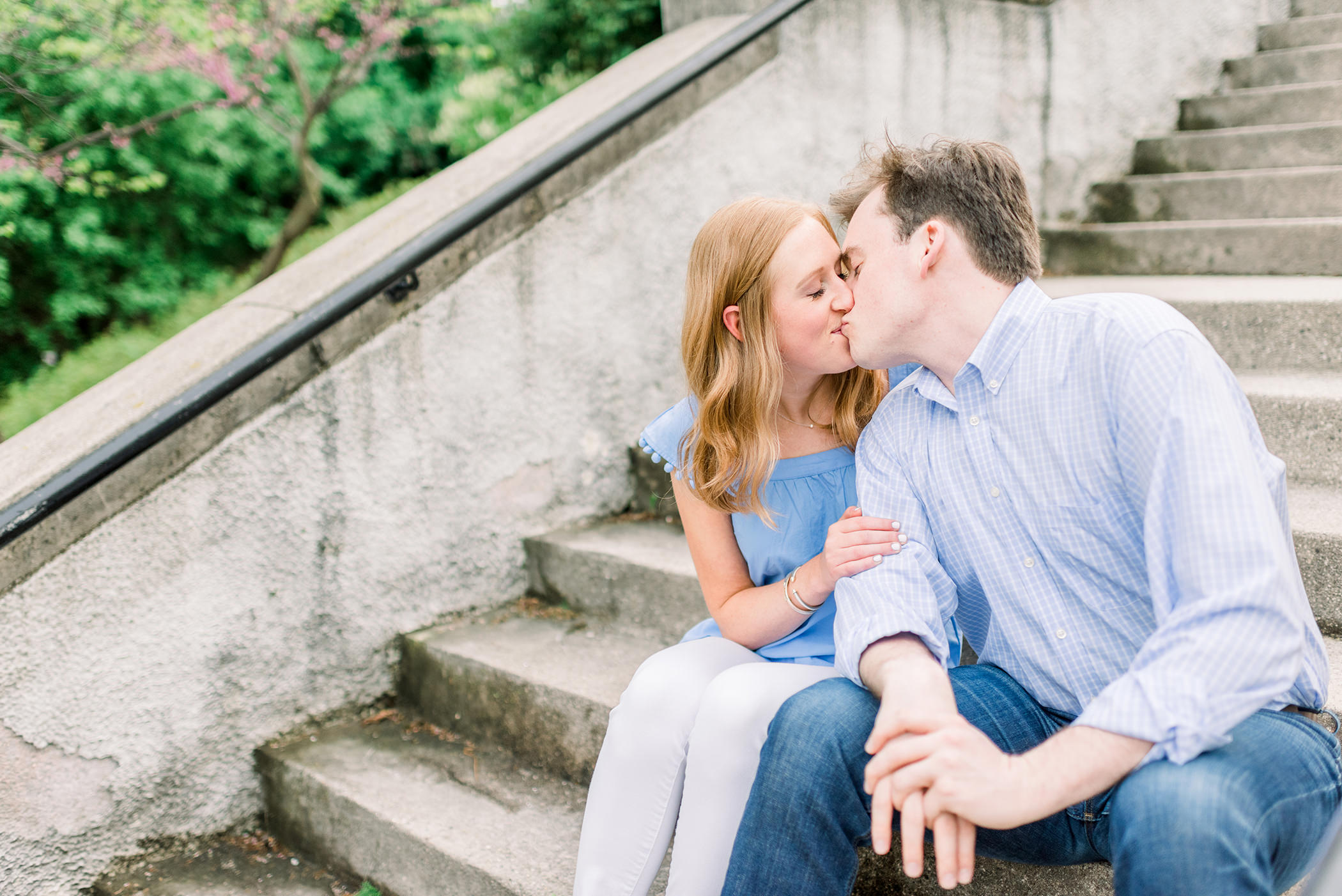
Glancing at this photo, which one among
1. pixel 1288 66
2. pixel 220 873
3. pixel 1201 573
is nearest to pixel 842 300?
pixel 1201 573

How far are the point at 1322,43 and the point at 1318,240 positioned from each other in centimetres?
164

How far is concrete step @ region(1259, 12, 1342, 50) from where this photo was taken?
152 inches

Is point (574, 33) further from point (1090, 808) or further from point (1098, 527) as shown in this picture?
point (1090, 808)

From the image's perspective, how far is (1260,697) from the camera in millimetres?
1117

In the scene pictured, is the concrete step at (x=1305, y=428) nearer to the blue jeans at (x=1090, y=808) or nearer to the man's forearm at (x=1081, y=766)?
the blue jeans at (x=1090, y=808)

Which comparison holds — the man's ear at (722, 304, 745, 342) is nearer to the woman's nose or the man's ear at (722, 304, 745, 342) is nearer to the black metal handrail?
the woman's nose

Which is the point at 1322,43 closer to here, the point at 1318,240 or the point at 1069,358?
the point at 1318,240

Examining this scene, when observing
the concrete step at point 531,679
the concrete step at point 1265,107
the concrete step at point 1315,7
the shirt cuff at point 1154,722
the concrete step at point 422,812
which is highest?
the concrete step at point 1315,7

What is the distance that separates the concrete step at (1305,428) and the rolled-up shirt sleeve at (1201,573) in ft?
3.51

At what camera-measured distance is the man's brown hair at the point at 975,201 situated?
1.50 metres

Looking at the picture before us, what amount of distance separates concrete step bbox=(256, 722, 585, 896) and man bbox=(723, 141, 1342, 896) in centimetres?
71

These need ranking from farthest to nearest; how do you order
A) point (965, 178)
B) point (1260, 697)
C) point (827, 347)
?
1. point (827, 347)
2. point (965, 178)
3. point (1260, 697)

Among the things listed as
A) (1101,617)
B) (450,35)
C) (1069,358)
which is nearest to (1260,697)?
(1101,617)

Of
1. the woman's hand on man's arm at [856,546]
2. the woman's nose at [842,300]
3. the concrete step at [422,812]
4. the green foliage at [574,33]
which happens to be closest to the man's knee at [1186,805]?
the woman's hand on man's arm at [856,546]
